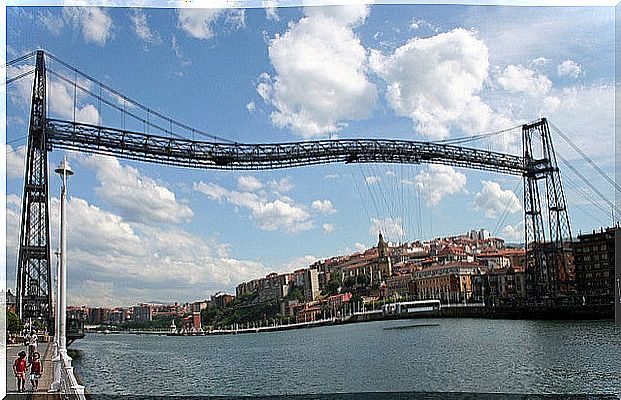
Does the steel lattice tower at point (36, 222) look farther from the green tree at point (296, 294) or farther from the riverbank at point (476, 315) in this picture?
the green tree at point (296, 294)

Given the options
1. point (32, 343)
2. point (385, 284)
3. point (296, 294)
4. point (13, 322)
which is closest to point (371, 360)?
point (385, 284)

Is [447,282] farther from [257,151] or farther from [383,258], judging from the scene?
[257,151]

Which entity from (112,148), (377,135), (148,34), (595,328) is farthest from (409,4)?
(595,328)

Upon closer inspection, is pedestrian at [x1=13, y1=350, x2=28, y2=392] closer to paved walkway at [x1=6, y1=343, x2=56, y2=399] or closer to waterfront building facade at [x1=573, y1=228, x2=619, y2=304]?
paved walkway at [x1=6, y1=343, x2=56, y2=399]

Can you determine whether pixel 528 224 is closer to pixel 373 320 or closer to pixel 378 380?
pixel 373 320

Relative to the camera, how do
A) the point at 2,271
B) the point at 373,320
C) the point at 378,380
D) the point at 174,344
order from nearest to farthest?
the point at 2,271 → the point at 378,380 → the point at 174,344 → the point at 373,320

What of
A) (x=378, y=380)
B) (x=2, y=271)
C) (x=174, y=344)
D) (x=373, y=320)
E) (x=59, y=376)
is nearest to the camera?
(x=59, y=376)
